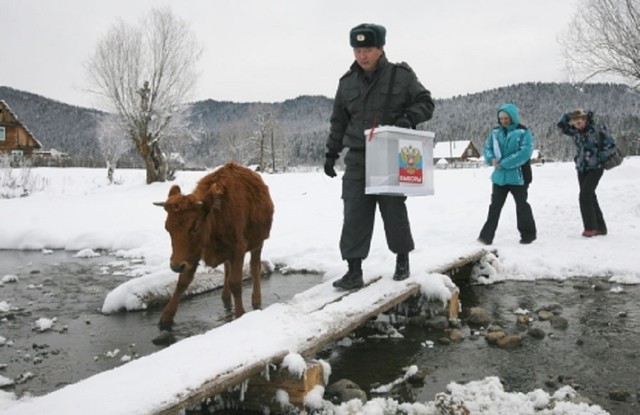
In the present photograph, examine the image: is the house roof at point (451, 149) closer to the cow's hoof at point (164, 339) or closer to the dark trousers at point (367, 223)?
the dark trousers at point (367, 223)

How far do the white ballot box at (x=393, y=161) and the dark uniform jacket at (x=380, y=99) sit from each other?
24cm

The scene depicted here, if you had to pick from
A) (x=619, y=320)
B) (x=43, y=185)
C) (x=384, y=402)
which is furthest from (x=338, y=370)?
(x=43, y=185)

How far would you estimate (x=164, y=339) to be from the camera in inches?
172

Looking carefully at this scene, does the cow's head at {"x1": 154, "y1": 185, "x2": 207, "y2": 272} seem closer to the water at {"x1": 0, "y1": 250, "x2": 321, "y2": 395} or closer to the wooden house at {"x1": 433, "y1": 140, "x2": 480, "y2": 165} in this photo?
the water at {"x1": 0, "y1": 250, "x2": 321, "y2": 395}

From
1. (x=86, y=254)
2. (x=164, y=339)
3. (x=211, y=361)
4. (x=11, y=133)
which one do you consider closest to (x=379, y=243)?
(x=86, y=254)

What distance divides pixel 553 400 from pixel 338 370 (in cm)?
141

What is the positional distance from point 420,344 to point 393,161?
1678mm

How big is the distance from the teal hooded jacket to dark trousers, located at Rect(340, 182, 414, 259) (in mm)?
3853

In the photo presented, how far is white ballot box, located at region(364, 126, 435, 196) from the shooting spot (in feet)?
15.8

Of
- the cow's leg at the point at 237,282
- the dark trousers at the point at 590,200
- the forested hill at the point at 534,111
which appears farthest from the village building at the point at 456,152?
the cow's leg at the point at 237,282

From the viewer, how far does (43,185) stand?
2853 cm

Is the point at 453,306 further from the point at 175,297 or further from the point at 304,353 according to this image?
the point at 175,297

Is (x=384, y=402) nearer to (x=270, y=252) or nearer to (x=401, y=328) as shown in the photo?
(x=401, y=328)

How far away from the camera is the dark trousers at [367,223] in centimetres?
516
